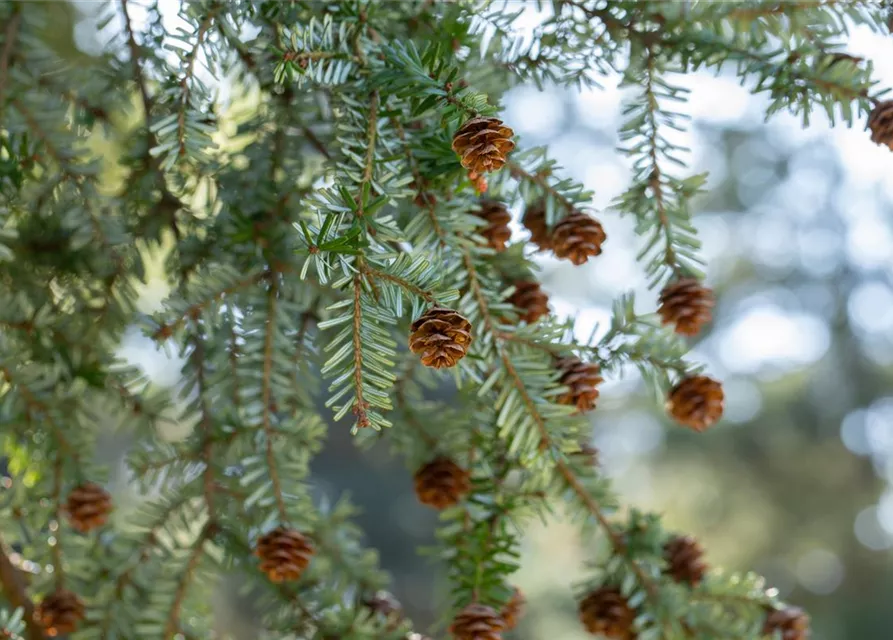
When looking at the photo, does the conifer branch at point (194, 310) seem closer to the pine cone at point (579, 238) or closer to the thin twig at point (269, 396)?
the thin twig at point (269, 396)

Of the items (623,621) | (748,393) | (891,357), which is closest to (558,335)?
(623,621)

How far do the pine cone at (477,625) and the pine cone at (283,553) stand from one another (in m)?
0.09

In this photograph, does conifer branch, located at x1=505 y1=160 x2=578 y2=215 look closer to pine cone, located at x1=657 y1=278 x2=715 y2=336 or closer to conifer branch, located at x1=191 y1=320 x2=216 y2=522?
pine cone, located at x1=657 y1=278 x2=715 y2=336

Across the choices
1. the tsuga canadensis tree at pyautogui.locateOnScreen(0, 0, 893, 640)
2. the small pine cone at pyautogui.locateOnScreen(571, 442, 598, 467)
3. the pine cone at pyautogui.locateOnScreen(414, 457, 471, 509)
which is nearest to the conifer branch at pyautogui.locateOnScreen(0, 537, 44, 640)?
the tsuga canadensis tree at pyautogui.locateOnScreen(0, 0, 893, 640)

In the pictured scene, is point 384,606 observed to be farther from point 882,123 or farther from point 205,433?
point 882,123

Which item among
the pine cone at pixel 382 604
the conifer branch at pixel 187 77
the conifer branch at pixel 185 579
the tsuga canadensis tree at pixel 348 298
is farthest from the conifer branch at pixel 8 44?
the pine cone at pixel 382 604

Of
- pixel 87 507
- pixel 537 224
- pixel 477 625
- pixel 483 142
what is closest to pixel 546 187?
pixel 537 224

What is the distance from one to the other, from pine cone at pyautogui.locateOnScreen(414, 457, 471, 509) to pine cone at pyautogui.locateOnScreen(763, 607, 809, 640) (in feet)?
0.72

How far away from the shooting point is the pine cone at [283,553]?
441 mm

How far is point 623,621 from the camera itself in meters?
0.47

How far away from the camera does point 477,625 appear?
420 millimetres

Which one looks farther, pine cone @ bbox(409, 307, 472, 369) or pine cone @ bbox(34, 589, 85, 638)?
pine cone @ bbox(34, 589, 85, 638)

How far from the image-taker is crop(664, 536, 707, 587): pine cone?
0.52 metres

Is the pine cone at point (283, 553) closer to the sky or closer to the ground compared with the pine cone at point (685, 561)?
closer to the ground
